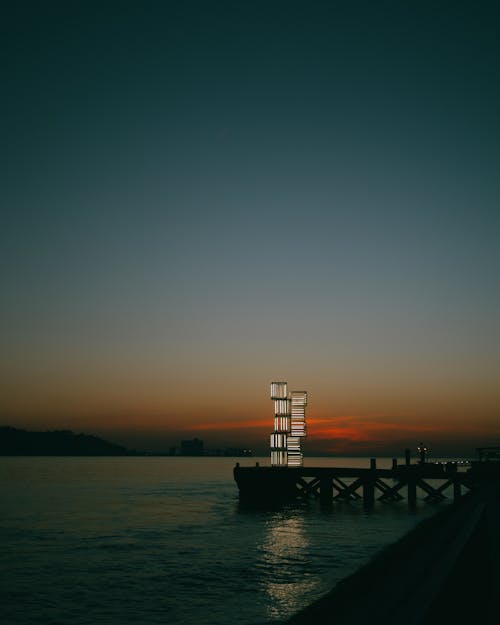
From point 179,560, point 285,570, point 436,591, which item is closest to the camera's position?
point 436,591

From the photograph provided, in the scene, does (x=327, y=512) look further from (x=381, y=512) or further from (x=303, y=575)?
(x=303, y=575)

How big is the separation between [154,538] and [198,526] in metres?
7.77

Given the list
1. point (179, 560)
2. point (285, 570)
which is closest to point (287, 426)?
point (179, 560)

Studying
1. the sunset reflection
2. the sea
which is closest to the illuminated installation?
the sea

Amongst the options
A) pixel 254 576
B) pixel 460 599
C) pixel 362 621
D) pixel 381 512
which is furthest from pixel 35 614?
pixel 381 512

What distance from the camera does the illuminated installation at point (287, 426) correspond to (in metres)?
63.5

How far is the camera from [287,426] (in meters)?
64.4

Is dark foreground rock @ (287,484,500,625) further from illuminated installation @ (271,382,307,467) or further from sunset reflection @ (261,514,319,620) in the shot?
illuminated installation @ (271,382,307,467)

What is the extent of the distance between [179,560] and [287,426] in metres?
33.7

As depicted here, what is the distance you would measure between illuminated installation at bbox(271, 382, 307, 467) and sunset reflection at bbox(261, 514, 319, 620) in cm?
1708

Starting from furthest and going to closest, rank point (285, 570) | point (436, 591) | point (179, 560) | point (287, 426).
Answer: point (287, 426), point (179, 560), point (285, 570), point (436, 591)

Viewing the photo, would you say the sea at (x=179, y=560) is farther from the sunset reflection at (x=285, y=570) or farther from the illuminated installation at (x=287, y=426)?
the illuminated installation at (x=287, y=426)

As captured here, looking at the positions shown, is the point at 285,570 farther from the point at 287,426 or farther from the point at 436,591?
the point at 287,426

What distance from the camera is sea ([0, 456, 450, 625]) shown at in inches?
847
